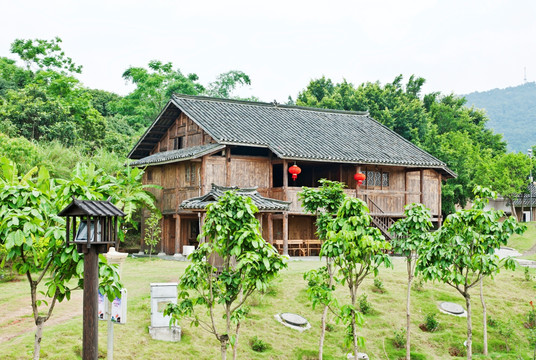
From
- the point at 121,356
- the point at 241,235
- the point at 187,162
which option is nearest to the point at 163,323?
the point at 121,356

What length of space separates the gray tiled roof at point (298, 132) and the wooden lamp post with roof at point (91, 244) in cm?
1615

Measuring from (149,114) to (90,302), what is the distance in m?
40.1

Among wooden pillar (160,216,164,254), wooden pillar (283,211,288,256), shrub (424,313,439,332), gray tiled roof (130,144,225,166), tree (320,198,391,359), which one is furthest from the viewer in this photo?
wooden pillar (160,216,164,254)

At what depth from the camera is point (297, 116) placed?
30719 millimetres

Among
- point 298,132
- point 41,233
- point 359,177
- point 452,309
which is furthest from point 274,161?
point 41,233

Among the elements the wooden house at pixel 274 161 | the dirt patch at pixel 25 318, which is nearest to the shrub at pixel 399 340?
the dirt patch at pixel 25 318

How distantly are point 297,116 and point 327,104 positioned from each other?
10.9m

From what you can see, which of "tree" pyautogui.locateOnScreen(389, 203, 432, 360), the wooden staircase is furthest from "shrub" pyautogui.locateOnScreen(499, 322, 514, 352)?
the wooden staircase

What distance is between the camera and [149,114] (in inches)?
1864

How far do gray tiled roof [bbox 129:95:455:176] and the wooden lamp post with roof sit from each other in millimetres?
16148

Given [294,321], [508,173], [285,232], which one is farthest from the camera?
[508,173]

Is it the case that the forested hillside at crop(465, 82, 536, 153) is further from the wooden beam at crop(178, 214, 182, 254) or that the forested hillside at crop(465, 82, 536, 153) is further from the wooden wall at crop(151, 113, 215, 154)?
the wooden beam at crop(178, 214, 182, 254)

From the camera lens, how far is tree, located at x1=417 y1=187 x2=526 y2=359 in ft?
44.3

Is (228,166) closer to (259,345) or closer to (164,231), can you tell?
(164,231)
